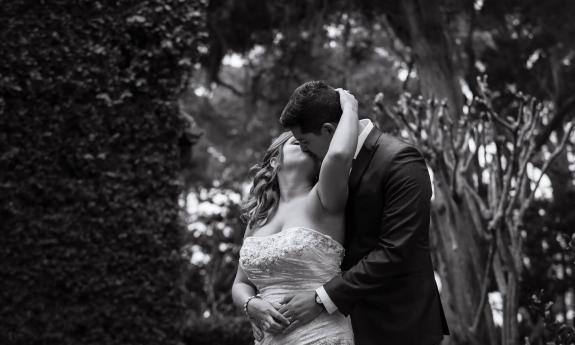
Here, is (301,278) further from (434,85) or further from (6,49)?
(434,85)

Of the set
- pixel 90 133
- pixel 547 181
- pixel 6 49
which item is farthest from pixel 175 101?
pixel 547 181

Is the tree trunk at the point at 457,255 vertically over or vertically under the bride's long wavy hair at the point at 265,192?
under

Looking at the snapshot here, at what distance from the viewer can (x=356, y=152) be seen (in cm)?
304

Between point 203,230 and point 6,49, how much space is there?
6155 millimetres

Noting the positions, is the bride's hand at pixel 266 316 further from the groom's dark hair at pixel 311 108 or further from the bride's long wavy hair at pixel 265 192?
the groom's dark hair at pixel 311 108

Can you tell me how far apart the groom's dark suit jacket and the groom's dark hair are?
23 cm

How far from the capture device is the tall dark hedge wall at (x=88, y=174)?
20.2 feet

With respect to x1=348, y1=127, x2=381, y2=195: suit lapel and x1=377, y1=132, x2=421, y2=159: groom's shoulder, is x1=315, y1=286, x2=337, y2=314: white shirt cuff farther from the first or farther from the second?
x1=377, y1=132, x2=421, y2=159: groom's shoulder

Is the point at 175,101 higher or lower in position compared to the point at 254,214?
lower

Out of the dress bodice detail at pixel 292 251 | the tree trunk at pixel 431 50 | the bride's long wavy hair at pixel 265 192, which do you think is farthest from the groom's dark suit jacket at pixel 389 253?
the tree trunk at pixel 431 50

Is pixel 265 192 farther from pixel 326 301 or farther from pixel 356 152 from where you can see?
pixel 326 301

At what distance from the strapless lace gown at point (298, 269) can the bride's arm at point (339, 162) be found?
16 cm

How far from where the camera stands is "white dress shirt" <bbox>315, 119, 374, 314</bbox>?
9.25 feet

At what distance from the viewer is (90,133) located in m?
6.40
